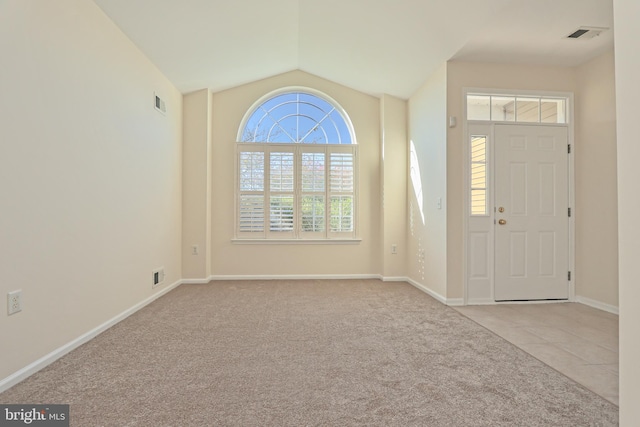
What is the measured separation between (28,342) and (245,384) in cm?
134

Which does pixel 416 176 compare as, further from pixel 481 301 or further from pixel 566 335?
pixel 566 335

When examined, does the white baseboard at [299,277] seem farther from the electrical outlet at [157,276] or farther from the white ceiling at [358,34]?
the white ceiling at [358,34]

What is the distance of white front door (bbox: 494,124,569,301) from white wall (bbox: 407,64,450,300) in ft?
1.91

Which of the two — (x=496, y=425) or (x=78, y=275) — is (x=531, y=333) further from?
(x=78, y=275)

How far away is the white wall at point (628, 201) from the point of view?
1.08 meters

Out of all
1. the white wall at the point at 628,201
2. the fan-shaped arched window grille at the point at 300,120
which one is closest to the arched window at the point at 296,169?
the fan-shaped arched window grille at the point at 300,120

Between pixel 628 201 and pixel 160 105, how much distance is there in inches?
175

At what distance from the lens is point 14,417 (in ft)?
5.54

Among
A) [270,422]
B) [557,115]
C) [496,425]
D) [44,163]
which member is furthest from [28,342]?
[557,115]

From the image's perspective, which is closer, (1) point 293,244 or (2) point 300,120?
(1) point 293,244

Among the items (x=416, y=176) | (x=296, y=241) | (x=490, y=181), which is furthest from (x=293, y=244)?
(x=490, y=181)

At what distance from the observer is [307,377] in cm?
211

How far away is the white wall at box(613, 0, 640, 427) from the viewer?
1075mm

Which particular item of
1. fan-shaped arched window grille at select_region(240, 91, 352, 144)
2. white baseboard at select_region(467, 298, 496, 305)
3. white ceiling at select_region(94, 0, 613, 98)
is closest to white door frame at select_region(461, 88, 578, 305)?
white baseboard at select_region(467, 298, 496, 305)
